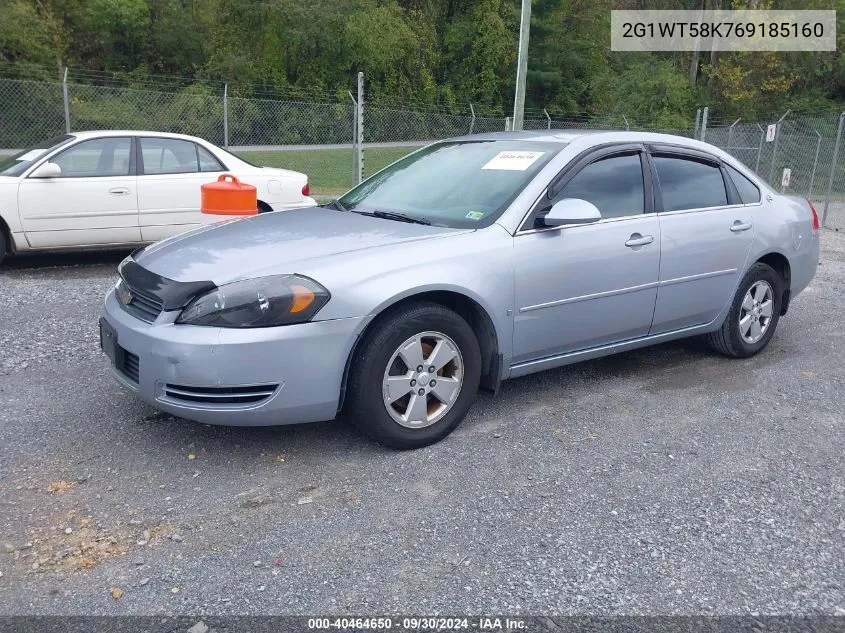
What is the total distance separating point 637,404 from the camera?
14.9ft

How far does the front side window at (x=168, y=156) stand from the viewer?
822cm

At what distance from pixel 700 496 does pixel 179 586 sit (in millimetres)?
2184

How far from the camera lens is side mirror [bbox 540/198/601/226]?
159 inches

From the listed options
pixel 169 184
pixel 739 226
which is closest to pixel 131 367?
pixel 739 226

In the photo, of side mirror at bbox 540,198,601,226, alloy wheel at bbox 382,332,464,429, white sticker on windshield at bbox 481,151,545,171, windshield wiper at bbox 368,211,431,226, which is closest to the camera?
alloy wheel at bbox 382,332,464,429

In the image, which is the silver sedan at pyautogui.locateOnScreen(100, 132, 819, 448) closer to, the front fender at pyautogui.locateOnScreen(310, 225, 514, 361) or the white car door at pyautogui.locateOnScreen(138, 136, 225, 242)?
the front fender at pyautogui.locateOnScreen(310, 225, 514, 361)

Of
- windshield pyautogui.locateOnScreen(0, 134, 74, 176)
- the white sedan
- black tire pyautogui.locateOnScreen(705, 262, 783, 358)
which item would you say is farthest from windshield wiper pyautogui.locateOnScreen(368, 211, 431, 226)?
windshield pyautogui.locateOnScreen(0, 134, 74, 176)

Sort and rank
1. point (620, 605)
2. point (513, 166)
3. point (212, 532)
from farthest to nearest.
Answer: point (513, 166), point (212, 532), point (620, 605)

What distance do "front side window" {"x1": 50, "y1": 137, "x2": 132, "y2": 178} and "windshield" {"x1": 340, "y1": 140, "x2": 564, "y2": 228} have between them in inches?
159

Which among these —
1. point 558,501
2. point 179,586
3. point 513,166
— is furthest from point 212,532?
point 513,166

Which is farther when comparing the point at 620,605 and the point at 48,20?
the point at 48,20

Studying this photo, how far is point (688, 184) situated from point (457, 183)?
156 centimetres

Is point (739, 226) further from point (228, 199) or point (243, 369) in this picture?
point (228, 199)

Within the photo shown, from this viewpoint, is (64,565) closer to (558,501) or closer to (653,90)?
(558,501)
